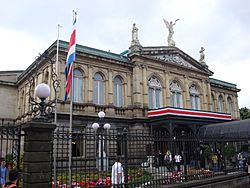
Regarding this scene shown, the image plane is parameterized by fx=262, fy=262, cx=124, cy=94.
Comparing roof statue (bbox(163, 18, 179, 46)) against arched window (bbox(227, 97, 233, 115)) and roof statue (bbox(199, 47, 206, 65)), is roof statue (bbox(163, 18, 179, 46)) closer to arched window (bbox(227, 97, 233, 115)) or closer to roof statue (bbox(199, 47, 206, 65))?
roof statue (bbox(199, 47, 206, 65))

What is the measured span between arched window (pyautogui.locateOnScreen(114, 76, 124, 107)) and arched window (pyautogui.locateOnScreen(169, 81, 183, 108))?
565 cm

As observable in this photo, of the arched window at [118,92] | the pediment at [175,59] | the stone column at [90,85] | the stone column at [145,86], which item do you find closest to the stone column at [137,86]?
the stone column at [145,86]

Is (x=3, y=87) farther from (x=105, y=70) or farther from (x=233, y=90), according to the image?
(x=233, y=90)

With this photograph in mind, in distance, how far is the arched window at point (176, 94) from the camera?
27.0m

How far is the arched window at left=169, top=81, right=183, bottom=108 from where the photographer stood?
2702 cm

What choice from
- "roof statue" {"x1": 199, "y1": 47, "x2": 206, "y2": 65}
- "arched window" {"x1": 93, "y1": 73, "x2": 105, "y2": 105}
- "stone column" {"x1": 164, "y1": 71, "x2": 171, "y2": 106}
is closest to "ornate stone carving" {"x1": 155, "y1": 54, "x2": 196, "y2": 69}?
"stone column" {"x1": 164, "y1": 71, "x2": 171, "y2": 106}

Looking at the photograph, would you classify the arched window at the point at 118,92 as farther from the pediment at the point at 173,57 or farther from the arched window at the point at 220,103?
the arched window at the point at 220,103

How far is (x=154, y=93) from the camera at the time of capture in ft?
84.2

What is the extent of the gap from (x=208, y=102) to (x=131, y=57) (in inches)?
427

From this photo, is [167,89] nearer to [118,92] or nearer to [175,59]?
[175,59]

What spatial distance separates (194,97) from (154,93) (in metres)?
5.80

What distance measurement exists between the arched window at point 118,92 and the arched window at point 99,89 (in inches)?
54.5

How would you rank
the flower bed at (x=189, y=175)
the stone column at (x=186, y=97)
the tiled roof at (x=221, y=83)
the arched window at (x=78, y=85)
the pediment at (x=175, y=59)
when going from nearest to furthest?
the flower bed at (x=189, y=175) → the arched window at (x=78, y=85) → the pediment at (x=175, y=59) → the stone column at (x=186, y=97) → the tiled roof at (x=221, y=83)

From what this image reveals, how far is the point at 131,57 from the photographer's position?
24844 mm
